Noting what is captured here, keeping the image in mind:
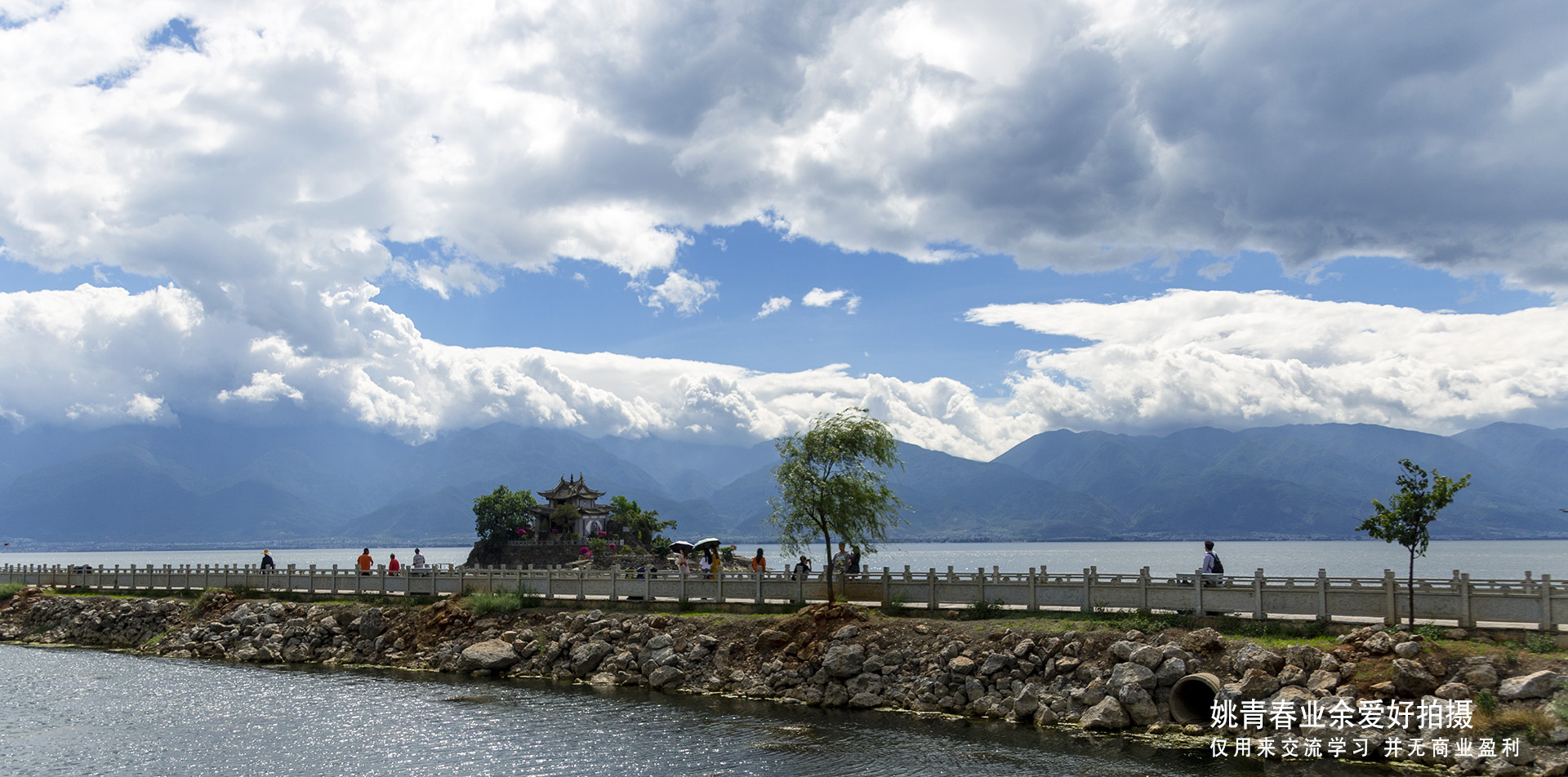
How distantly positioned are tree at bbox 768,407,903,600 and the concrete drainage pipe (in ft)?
48.7

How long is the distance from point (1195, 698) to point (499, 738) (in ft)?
68.8

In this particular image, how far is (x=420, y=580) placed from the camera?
48.5 m

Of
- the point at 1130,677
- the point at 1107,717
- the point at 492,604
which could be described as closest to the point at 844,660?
the point at 1107,717

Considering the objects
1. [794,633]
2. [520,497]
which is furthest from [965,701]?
[520,497]

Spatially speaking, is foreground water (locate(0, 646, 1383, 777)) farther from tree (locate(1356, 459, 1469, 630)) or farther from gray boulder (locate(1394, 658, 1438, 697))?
tree (locate(1356, 459, 1469, 630))

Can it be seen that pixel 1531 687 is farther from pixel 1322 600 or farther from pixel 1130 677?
pixel 1130 677

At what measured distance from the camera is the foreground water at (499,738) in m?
25.3

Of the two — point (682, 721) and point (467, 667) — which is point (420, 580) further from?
point (682, 721)

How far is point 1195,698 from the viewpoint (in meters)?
28.4

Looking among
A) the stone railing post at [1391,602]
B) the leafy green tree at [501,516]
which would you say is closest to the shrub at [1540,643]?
the stone railing post at [1391,602]

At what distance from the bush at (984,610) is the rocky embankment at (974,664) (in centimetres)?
96

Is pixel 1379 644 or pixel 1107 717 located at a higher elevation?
pixel 1379 644

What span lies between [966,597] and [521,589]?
70.7ft

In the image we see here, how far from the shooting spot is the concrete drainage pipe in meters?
27.4
